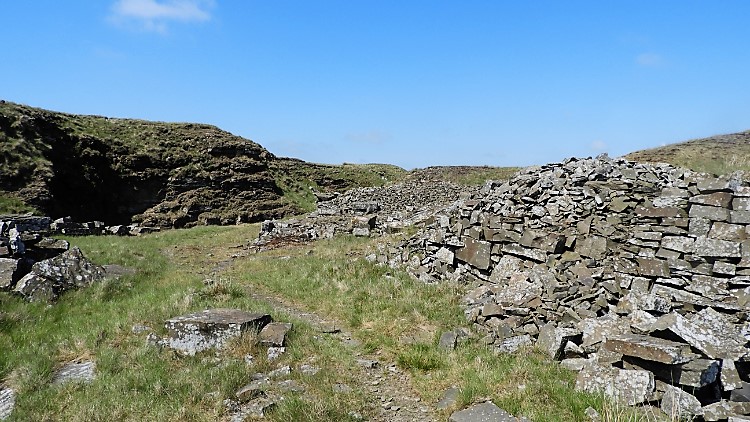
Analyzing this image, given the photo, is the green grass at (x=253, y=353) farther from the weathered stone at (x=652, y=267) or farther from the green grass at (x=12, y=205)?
the green grass at (x=12, y=205)

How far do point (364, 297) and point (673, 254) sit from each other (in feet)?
20.6

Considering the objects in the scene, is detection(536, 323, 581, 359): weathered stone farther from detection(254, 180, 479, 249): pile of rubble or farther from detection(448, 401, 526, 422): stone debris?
detection(254, 180, 479, 249): pile of rubble

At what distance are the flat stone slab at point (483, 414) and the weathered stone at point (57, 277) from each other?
9.73m

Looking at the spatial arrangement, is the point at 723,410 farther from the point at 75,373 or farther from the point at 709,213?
the point at 75,373

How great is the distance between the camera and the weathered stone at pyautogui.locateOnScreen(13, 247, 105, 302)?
1013 cm

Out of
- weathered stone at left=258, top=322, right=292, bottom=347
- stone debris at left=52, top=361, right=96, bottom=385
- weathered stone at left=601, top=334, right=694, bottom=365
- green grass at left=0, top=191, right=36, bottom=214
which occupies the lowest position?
stone debris at left=52, top=361, right=96, bottom=385

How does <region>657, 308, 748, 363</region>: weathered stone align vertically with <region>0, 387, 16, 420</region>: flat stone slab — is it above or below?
above

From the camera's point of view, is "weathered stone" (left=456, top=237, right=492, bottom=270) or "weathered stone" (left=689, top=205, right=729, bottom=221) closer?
"weathered stone" (left=689, top=205, right=729, bottom=221)

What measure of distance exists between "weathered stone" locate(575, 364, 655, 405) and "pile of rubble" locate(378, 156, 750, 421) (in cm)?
1

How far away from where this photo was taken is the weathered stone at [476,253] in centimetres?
1112

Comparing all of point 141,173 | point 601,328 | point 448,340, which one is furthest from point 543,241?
point 141,173

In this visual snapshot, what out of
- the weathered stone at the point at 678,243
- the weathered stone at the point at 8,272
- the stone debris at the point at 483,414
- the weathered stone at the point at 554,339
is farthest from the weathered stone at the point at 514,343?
the weathered stone at the point at 8,272

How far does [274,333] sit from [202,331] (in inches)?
48.3

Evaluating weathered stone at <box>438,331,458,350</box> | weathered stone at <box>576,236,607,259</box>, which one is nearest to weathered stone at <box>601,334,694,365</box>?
weathered stone at <box>438,331,458,350</box>
